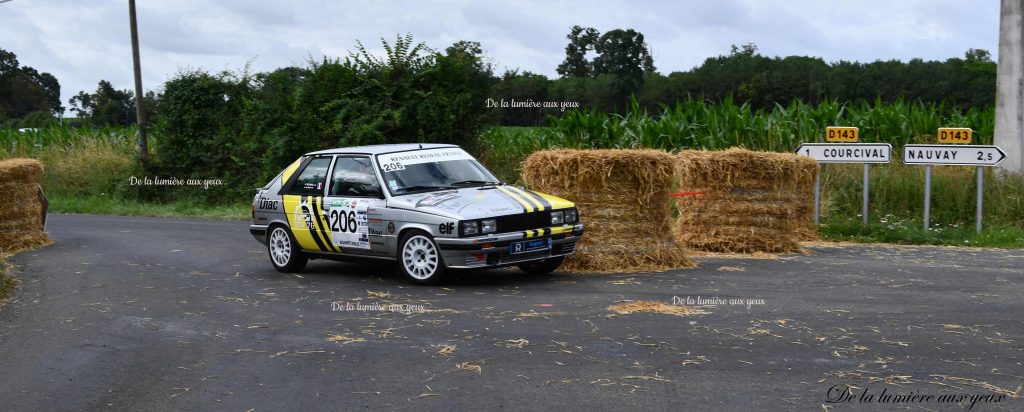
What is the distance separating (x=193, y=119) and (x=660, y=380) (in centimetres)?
2287

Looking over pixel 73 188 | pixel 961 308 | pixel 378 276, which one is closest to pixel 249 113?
pixel 73 188

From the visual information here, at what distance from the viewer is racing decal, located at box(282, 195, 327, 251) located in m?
12.4

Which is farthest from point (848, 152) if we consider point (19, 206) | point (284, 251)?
point (19, 206)

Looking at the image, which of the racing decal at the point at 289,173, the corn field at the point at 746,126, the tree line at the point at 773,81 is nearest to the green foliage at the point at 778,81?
the tree line at the point at 773,81

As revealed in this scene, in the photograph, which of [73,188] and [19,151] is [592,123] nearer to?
[73,188]

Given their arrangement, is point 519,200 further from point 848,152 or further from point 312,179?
point 848,152

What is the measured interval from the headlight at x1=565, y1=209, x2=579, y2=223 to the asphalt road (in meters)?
0.68

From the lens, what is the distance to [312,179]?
1256 centimetres

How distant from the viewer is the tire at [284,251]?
12.6 m

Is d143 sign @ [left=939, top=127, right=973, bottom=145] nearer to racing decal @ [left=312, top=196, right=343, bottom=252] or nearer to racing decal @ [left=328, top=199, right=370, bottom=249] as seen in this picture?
racing decal @ [left=328, top=199, right=370, bottom=249]

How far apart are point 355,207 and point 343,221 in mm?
281

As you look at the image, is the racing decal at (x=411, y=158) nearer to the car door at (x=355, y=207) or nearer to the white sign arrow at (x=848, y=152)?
the car door at (x=355, y=207)

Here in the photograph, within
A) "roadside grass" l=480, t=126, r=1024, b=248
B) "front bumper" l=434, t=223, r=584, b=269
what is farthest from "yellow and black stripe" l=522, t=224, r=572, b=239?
"roadside grass" l=480, t=126, r=1024, b=248

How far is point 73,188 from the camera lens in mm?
30109
